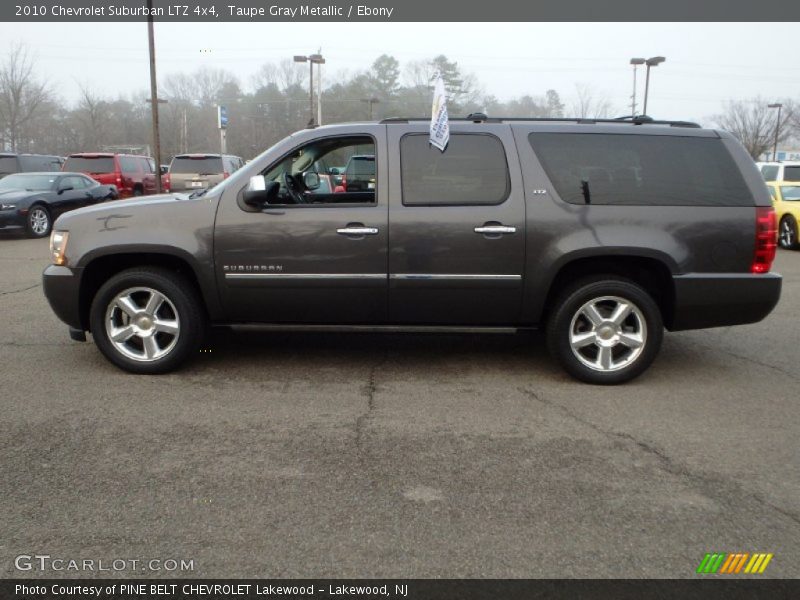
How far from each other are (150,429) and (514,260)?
103 inches

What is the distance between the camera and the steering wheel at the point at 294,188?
17.0ft

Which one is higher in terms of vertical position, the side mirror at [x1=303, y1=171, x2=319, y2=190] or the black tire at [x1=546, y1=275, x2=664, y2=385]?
the side mirror at [x1=303, y1=171, x2=319, y2=190]

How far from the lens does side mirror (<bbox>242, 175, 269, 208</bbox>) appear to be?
4660mm

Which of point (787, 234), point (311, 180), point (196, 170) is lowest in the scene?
point (787, 234)

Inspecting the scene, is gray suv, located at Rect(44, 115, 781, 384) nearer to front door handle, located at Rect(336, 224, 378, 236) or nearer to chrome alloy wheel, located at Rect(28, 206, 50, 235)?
front door handle, located at Rect(336, 224, 378, 236)

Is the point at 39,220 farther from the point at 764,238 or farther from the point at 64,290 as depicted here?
the point at 764,238

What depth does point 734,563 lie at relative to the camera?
104 inches

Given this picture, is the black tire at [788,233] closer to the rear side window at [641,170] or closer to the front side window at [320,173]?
the rear side window at [641,170]

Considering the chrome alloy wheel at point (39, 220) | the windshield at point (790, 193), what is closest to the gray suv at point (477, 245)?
the windshield at point (790, 193)

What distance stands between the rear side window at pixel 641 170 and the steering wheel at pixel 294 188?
1848 mm

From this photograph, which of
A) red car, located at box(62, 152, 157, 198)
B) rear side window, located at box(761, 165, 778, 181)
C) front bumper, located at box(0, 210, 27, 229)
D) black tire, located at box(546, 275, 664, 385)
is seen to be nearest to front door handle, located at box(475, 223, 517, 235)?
black tire, located at box(546, 275, 664, 385)

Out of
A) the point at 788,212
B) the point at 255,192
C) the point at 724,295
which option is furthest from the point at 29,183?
the point at 788,212

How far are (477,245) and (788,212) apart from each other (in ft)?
39.3

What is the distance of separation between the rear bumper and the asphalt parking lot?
550mm
